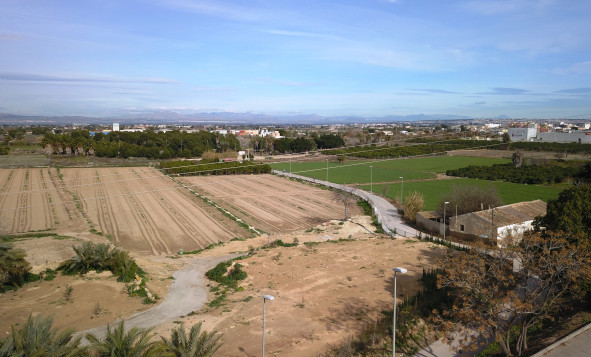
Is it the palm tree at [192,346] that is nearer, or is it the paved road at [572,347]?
the palm tree at [192,346]

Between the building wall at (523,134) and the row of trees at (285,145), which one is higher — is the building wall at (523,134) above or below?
above

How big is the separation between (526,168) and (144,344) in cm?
6295

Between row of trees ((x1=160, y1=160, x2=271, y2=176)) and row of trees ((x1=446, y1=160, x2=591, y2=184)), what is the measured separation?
3009cm

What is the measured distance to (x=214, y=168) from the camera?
65062 mm

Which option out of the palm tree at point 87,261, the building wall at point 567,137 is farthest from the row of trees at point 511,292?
the building wall at point 567,137

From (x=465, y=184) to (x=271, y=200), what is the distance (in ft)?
68.0

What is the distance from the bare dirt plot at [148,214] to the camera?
1164 inches

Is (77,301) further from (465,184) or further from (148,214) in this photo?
(465,184)

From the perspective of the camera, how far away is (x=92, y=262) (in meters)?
19.6

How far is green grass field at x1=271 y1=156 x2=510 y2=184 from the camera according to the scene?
61469 millimetres

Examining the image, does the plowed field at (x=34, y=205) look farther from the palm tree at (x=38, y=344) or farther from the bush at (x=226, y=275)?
the palm tree at (x=38, y=344)

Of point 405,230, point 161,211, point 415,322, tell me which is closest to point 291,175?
point 161,211

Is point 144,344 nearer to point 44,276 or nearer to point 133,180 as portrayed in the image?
point 44,276

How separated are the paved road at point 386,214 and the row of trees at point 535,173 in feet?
65.9
